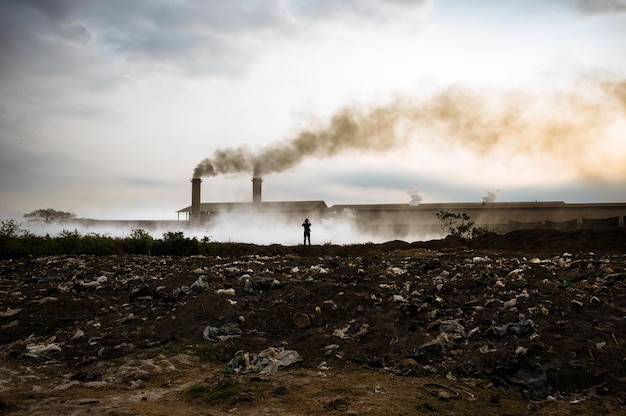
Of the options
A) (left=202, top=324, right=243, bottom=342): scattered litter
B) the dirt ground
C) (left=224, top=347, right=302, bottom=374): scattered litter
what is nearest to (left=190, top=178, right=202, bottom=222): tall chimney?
the dirt ground

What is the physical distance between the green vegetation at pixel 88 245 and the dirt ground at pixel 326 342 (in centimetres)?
647

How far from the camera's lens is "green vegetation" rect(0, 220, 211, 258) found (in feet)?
46.6

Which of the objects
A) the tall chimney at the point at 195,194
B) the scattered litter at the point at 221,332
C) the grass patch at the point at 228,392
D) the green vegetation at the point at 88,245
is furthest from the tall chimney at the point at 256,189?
the grass patch at the point at 228,392

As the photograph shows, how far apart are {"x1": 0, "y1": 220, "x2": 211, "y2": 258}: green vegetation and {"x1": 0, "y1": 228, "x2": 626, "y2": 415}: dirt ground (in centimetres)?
647

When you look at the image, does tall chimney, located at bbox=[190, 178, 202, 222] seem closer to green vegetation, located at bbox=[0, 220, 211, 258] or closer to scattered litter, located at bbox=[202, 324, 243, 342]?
green vegetation, located at bbox=[0, 220, 211, 258]

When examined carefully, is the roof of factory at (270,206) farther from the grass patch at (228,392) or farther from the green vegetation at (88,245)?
the grass patch at (228,392)

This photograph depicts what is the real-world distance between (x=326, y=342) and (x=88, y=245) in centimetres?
1218

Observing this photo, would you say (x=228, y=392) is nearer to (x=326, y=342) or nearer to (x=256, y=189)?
(x=326, y=342)

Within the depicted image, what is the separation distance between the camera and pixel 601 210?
24.8 metres

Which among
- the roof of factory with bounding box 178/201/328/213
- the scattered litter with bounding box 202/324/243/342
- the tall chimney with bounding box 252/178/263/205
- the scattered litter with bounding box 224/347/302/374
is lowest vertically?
the scattered litter with bounding box 224/347/302/374

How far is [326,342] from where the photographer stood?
5.44 m

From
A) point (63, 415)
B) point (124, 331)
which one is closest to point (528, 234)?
point (124, 331)

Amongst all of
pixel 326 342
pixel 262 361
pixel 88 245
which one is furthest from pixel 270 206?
pixel 262 361

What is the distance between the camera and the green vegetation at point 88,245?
14.2 m
